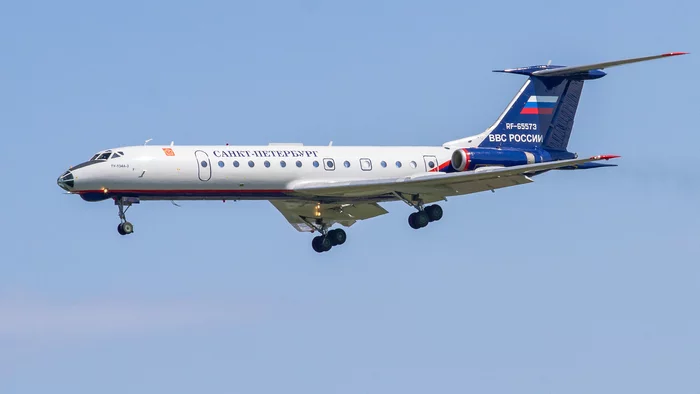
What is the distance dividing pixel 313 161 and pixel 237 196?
9.34ft

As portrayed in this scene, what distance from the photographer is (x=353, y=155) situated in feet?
164

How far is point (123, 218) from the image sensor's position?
46.9 m

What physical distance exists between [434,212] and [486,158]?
2.65 meters

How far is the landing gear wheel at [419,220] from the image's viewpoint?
164 ft

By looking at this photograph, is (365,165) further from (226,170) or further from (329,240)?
(226,170)

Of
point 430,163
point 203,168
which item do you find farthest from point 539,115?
point 203,168

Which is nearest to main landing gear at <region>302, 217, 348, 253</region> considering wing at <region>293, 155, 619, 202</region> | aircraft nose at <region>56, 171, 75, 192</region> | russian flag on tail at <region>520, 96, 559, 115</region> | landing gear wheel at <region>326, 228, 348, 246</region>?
landing gear wheel at <region>326, 228, 348, 246</region>

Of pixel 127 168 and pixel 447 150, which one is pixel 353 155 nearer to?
pixel 447 150

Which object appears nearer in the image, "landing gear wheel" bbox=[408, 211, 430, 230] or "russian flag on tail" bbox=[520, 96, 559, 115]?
"landing gear wheel" bbox=[408, 211, 430, 230]

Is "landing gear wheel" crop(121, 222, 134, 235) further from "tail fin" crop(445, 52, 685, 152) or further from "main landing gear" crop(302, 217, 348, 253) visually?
"tail fin" crop(445, 52, 685, 152)

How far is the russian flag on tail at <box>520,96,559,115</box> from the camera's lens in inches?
2084

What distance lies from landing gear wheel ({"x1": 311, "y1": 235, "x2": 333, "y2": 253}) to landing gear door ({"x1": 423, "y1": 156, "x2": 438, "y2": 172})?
16.0 ft

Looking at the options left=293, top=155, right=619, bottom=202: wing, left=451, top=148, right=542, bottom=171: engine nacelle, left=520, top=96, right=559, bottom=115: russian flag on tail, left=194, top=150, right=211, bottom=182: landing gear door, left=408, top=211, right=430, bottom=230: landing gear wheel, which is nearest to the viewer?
left=194, top=150, right=211, bottom=182: landing gear door

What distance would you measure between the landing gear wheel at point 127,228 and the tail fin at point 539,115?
12.4 m
